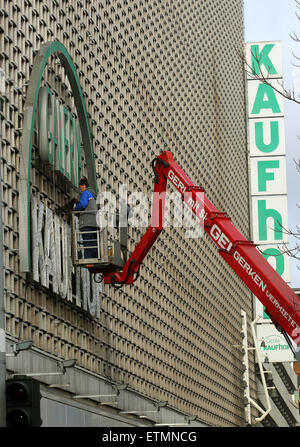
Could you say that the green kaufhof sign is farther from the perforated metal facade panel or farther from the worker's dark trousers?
the worker's dark trousers

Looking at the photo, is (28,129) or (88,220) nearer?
(28,129)

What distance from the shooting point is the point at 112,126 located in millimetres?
34031

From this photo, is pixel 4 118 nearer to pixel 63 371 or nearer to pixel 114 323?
pixel 63 371

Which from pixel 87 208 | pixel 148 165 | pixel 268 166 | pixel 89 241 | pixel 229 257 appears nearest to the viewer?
pixel 89 241

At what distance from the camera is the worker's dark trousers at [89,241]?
26078 mm

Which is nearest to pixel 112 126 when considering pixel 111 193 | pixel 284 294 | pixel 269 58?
pixel 111 193

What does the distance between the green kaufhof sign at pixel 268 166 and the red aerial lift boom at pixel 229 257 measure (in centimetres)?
3345

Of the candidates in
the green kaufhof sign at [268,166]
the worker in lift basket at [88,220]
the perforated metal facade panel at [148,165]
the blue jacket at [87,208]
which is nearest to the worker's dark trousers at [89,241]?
the worker in lift basket at [88,220]

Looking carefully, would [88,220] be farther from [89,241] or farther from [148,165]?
[148,165]

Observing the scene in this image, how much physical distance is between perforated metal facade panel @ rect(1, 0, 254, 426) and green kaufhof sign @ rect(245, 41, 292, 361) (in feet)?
4.20

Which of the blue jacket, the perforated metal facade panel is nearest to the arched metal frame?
the perforated metal facade panel

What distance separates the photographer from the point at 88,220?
85.8 feet

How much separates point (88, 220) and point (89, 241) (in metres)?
0.52

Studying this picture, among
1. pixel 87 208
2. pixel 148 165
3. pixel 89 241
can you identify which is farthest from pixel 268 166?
pixel 89 241
